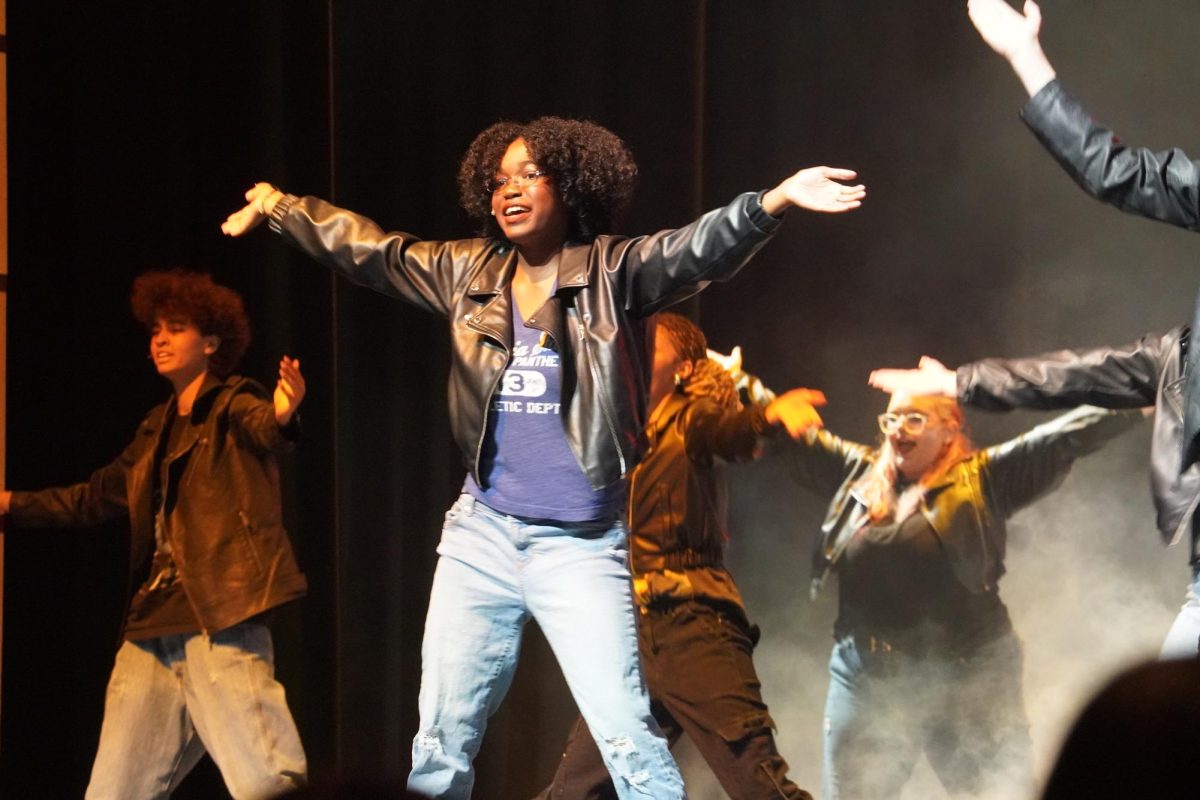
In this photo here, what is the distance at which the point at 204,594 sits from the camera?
12.2 feet

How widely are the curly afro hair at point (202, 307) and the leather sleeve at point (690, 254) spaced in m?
1.55

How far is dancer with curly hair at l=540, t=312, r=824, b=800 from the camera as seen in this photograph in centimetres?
379

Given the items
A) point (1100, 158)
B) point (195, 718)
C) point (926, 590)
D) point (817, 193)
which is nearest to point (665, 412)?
point (926, 590)

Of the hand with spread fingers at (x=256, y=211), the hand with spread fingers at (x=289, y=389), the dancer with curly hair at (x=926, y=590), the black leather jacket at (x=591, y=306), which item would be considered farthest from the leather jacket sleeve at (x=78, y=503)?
the dancer with curly hair at (x=926, y=590)

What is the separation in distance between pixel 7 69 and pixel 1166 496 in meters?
3.47

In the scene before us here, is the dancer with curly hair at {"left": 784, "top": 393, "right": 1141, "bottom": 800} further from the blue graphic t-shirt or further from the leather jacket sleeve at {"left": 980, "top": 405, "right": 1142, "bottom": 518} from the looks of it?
the blue graphic t-shirt

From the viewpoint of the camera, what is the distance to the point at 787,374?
4.39 m

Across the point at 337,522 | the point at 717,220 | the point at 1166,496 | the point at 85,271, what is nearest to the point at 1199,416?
the point at 1166,496

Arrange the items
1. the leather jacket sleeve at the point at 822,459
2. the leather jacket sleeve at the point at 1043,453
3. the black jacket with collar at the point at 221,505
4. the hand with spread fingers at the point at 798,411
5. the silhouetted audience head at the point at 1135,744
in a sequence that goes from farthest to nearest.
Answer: the leather jacket sleeve at the point at 822,459
the leather jacket sleeve at the point at 1043,453
the black jacket with collar at the point at 221,505
the hand with spread fingers at the point at 798,411
the silhouetted audience head at the point at 1135,744

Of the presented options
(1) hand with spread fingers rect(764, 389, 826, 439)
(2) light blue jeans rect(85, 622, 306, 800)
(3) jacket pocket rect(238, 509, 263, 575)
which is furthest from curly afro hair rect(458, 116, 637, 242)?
(2) light blue jeans rect(85, 622, 306, 800)

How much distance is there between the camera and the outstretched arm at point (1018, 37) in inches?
111

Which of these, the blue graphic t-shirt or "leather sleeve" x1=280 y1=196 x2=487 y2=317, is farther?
"leather sleeve" x1=280 y1=196 x2=487 y2=317

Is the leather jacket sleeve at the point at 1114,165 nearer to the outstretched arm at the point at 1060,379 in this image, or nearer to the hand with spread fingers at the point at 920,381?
the outstretched arm at the point at 1060,379

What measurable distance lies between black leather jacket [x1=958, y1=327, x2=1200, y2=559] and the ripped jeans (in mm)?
1064
